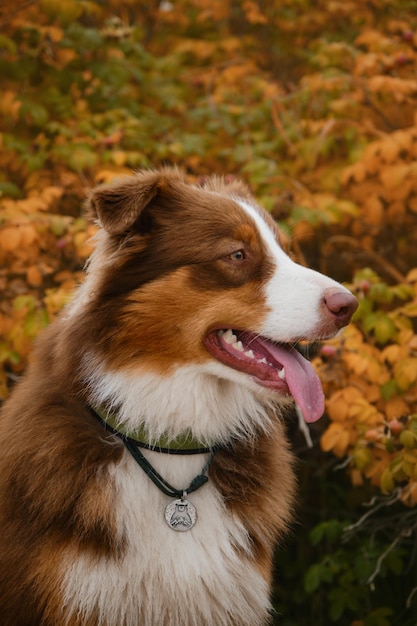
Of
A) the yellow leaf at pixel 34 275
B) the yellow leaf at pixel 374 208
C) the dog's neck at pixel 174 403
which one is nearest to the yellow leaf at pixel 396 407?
the dog's neck at pixel 174 403

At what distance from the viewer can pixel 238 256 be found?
286 cm

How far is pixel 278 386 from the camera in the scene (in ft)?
9.06

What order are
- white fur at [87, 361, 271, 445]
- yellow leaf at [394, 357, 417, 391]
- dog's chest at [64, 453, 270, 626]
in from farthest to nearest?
yellow leaf at [394, 357, 417, 391] → white fur at [87, 361, 271, 445] → dog's chest at [64, 453, 270, 626]

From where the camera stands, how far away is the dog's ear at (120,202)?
8.69ft

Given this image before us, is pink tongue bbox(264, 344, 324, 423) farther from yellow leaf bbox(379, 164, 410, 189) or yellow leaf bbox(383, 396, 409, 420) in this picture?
yellow leaf bbox(379, 164, 410, 189)

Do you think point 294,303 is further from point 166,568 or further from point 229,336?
point 166,568

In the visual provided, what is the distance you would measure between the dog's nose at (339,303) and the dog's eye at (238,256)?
1.24 ft

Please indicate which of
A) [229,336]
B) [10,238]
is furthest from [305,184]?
[229,336]

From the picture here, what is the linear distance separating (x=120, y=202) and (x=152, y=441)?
92 centimetres

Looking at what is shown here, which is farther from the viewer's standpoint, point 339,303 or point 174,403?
point 174,403

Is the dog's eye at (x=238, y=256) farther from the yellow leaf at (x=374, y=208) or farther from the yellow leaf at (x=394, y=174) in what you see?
the yellow leaf at (x=374, y=208)

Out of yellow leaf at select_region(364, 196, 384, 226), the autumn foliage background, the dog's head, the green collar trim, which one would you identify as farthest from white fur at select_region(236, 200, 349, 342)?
yellow leaf at select_region(364, 196, 384, 226)

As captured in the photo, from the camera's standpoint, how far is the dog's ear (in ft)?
8.69

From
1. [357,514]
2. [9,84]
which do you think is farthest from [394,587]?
[9,84]
